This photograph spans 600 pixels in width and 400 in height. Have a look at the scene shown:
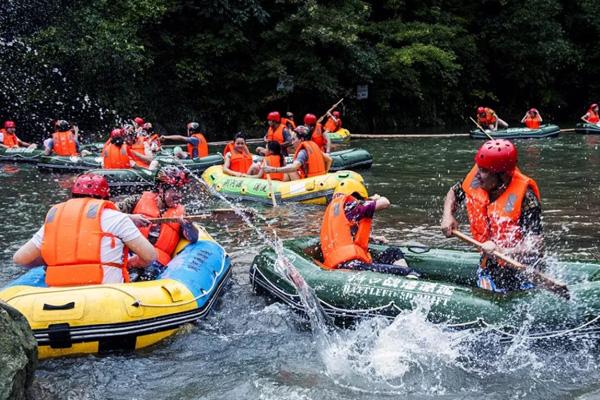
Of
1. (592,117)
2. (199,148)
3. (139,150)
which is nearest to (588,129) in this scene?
(592,117)

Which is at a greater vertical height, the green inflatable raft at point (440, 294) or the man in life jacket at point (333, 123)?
the man in life jacket at point (333, 123)

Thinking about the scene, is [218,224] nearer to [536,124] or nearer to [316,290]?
[316,290]

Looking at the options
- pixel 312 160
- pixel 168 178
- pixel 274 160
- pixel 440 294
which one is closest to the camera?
pixel 440 294

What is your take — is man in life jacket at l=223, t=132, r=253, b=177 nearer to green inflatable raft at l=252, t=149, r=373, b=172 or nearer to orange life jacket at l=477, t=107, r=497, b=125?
green inflatable raft at l=252, t=149, r=373, b=172

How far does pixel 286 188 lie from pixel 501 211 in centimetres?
602

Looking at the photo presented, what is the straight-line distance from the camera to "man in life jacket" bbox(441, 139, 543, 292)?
182 inches

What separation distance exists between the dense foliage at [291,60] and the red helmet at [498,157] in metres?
15.6

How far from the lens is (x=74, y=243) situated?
481 centimetres

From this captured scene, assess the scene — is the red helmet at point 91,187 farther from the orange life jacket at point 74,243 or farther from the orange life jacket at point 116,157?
the orange life jacket at point 116,157

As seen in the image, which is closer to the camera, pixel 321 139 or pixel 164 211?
pixel 164 211

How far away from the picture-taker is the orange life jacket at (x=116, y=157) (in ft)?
41.2

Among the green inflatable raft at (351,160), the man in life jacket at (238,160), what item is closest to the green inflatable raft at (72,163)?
the man in life jacket at (238,160)

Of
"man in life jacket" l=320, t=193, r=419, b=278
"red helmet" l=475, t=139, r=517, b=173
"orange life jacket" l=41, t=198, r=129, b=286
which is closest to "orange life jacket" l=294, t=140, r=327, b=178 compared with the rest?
"man in life jacket" l=320, t=193, r=419, b=278

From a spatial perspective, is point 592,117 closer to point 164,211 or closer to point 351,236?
point 351,236
